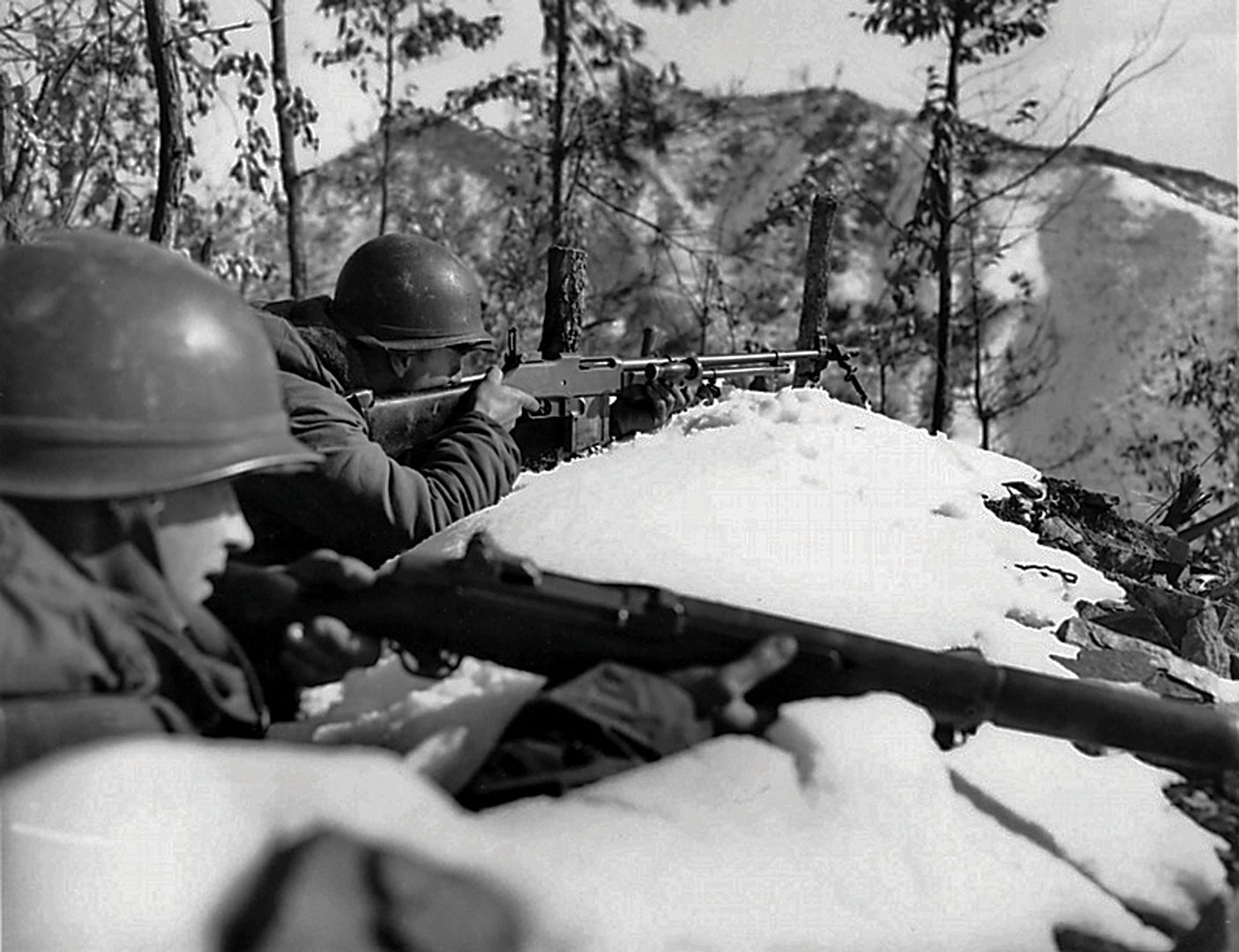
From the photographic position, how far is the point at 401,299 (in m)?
4.09

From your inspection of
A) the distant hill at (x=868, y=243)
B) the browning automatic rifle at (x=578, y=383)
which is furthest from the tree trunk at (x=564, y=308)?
the distant hill at (x=868, y=243)

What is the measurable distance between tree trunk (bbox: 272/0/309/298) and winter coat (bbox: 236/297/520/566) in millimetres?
7662

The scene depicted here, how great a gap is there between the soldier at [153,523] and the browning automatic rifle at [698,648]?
63 mm

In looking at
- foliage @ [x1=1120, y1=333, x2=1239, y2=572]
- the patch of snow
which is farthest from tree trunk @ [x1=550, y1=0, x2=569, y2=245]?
the patch of snow

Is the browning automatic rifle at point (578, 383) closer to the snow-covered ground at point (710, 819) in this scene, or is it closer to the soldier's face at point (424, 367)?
the soldier's face at point (424, 367)

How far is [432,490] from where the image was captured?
11.5 ft

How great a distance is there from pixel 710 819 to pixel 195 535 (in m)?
0.88

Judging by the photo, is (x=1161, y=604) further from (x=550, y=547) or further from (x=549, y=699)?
(x=549, y=699)

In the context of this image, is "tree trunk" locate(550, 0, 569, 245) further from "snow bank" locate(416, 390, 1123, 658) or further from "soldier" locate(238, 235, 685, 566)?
"soldier" locate(238, 235, 685, 566)

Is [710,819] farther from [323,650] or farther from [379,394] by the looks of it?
[379,394]

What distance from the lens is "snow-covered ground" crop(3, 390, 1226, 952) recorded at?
1449 millimetres

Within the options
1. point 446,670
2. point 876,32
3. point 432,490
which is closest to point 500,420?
point 432,490

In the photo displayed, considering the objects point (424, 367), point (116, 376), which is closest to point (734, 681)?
point (116, 376)

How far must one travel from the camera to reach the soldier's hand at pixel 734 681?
6.25 feet
